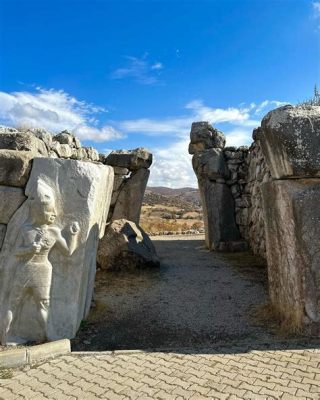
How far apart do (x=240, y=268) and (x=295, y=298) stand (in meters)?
3.58

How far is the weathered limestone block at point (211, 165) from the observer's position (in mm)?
10273

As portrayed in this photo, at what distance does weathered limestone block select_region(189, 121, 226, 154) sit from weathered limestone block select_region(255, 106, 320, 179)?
247 inches

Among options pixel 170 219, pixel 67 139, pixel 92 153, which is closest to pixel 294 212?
pixel 67 139

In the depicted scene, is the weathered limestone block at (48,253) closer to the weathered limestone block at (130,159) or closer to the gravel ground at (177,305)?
the gravel ground at (177,305)

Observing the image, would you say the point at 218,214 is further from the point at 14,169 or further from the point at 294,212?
the point at 14,169

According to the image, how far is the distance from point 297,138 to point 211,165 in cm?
601

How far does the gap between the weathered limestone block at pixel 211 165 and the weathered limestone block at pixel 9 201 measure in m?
6.57

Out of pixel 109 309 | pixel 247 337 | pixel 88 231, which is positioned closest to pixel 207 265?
pixel 109 309

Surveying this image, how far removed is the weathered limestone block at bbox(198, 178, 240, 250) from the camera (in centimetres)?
1021

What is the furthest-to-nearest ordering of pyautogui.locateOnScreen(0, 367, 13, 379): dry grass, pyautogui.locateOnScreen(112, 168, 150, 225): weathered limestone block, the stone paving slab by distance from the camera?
1. pyautogui.locateOnScreen(112, 168, 150, 225): weathered limestone block
2. pyautogui.locateOnScreen(0, 367, 13, 379): dry grass
3. the stone paving slab

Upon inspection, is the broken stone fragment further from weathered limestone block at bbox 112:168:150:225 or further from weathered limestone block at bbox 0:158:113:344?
weathered limestone block at bbox 0:158:113:344

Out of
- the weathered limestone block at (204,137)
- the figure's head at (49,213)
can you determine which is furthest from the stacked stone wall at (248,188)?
the figure's head at (49,213)

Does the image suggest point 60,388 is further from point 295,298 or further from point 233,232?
point 233,232

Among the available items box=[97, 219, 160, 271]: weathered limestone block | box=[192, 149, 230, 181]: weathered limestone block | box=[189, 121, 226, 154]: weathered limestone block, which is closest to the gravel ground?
box=[97, 219, 160, 271]: weathered limestone block
